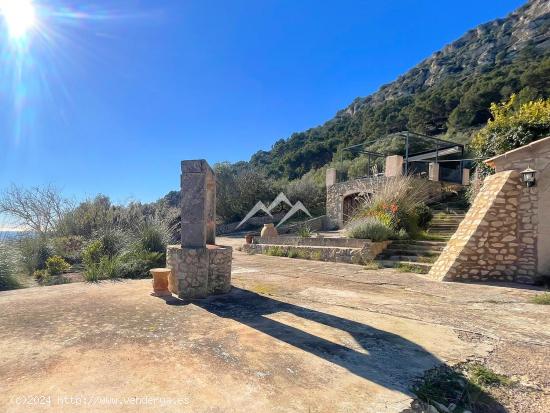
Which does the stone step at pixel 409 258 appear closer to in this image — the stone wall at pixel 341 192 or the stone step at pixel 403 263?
the stone step at pixel 403 263

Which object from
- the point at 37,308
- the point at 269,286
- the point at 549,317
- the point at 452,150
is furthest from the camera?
the point at 452,150

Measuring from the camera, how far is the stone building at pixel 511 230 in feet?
18.1

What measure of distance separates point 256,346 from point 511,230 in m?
5.39

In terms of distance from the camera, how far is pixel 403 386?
6.79 feet

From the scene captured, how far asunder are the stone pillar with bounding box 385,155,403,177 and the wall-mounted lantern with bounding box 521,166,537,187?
738 centimetres

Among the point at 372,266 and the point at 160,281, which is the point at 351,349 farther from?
the point at 372,266

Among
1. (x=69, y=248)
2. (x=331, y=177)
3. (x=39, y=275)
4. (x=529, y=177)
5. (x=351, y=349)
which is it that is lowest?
(x=39, y=275)

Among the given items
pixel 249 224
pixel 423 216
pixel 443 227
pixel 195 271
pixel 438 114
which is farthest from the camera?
pixel 438 114

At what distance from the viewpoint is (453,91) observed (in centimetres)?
3306

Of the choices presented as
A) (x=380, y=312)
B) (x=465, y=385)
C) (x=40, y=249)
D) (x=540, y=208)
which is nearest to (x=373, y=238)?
(x=540, y=208)

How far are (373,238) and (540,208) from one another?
3.54m

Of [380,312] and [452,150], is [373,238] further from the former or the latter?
[452,150]

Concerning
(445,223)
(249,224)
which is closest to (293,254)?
(445,223)

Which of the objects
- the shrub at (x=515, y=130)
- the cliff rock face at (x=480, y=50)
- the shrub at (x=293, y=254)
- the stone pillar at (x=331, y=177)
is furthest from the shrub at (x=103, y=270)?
the cliff rock face at (x=480, y=50)
